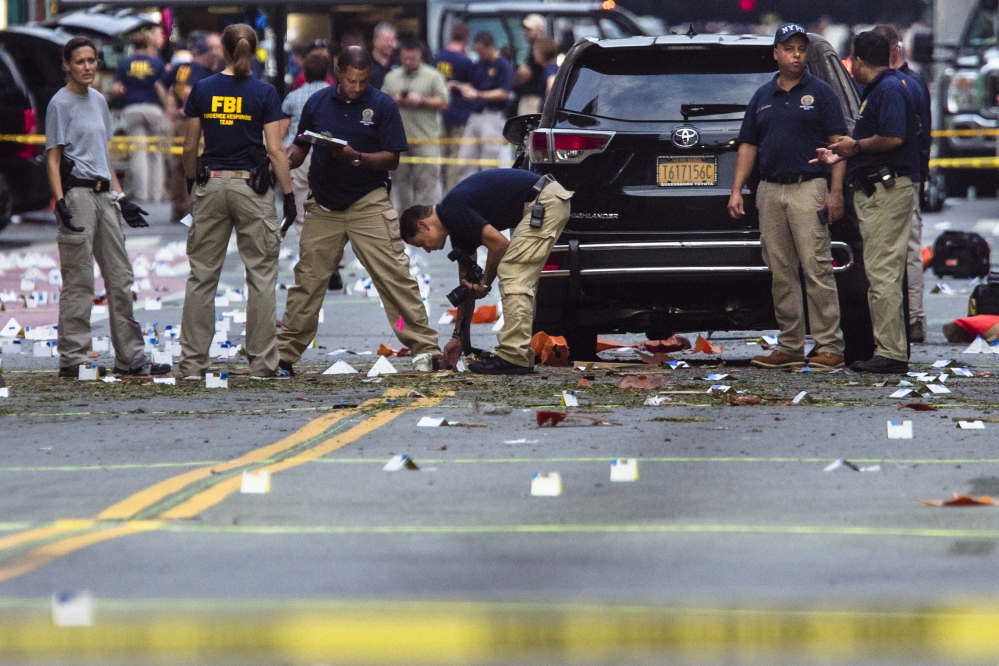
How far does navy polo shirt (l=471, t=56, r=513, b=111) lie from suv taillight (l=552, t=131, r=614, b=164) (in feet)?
41.0

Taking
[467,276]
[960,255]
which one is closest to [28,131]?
[960,255]

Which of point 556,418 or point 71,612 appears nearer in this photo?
point 71,612

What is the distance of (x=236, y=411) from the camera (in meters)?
8.54

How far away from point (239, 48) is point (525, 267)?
6.26 ft

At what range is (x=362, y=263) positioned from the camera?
9.83 metres

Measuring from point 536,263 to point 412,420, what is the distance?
5.22 feet

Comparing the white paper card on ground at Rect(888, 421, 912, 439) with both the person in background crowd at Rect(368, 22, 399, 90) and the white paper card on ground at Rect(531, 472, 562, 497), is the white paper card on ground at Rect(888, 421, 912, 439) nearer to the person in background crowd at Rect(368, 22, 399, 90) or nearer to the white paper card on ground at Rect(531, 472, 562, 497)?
the white paper card on ground at Rect(531, 472, 562, 497)

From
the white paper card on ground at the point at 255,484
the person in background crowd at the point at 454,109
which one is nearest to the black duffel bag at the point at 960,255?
the person in background crowd at the point at 454,109

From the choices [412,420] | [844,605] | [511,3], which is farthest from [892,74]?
[511,3]

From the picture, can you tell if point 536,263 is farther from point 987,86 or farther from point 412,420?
point 987,86

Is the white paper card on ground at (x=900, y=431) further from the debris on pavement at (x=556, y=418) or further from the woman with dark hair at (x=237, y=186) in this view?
the woman with dark hair at (x=237, y=186)

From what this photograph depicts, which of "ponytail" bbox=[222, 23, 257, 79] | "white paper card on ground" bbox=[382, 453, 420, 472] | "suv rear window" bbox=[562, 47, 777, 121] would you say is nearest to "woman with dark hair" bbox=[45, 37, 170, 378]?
"ponytail" bbox=[222, 23, 257, 79]

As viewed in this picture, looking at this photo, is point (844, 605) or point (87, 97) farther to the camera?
point (87, 97)

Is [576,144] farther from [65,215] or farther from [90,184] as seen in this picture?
[65,215]
